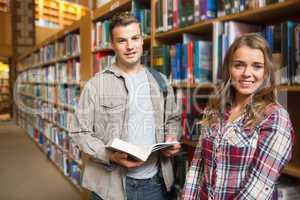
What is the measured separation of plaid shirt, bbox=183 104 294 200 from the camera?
1.05 meters

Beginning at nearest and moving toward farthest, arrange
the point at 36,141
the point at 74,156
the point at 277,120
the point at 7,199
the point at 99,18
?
the point at 277,120 → the point at 99,18 → the point at 7,199 → the point at 74,156 → the point at 36,141

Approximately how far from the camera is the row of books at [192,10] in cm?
147

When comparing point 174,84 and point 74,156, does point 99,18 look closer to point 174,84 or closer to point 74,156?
point 174,84

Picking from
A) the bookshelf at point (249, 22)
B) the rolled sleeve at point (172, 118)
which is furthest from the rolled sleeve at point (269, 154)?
the rolled sleeve at point (172, 118)

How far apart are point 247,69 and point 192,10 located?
0.72 meters

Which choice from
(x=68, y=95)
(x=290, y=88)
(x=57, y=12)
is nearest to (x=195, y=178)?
(x=290, y=88)

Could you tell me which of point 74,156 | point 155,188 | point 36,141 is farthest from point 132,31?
point 36,141

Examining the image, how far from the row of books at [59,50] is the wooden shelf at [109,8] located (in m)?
0.66

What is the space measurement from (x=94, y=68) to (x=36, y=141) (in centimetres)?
376

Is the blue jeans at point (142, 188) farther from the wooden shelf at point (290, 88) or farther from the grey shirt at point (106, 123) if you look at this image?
the wooden shelf at point (290, 88)

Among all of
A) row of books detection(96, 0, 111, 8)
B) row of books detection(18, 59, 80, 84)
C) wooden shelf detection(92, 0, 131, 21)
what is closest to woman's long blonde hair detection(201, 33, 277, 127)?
wooden shelf detection(92, 0, 131, 21)

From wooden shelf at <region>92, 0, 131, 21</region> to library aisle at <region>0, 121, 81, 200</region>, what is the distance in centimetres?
191

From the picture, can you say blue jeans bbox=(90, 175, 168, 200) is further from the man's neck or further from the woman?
the man's neck

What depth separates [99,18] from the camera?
294 centimetres
